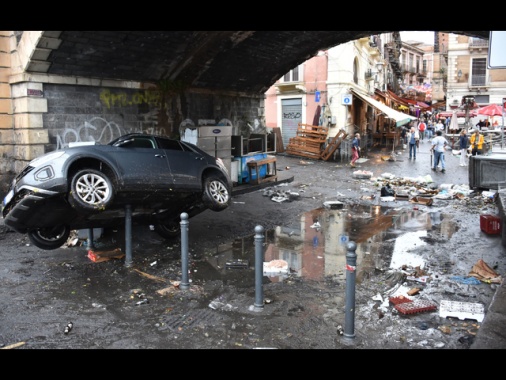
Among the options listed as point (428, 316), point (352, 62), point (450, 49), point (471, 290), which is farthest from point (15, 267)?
point (450, 49)

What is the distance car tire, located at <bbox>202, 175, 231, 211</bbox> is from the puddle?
87 centimetres

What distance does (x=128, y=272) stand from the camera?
7.31 meters

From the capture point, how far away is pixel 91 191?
698 cm

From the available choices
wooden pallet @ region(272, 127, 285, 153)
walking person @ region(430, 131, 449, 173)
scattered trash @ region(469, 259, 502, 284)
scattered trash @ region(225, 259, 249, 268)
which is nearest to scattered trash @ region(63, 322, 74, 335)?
scattered trash @ region(225, 259, 249, 268)

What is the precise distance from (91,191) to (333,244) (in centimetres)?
490

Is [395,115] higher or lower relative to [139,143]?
higher

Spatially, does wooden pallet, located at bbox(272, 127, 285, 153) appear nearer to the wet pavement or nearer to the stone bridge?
the stone bridge

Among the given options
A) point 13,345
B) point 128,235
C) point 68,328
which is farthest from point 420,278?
point 13,345

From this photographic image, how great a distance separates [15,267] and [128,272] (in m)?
2.05

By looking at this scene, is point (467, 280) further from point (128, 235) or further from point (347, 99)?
point (347, 99)

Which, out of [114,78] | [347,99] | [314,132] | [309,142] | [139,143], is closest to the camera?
[139,143]

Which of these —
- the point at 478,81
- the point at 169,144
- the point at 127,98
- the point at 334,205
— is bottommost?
the point at 334,205

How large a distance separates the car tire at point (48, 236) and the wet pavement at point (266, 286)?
0.42m

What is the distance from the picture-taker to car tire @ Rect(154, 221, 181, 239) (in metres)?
8.98
